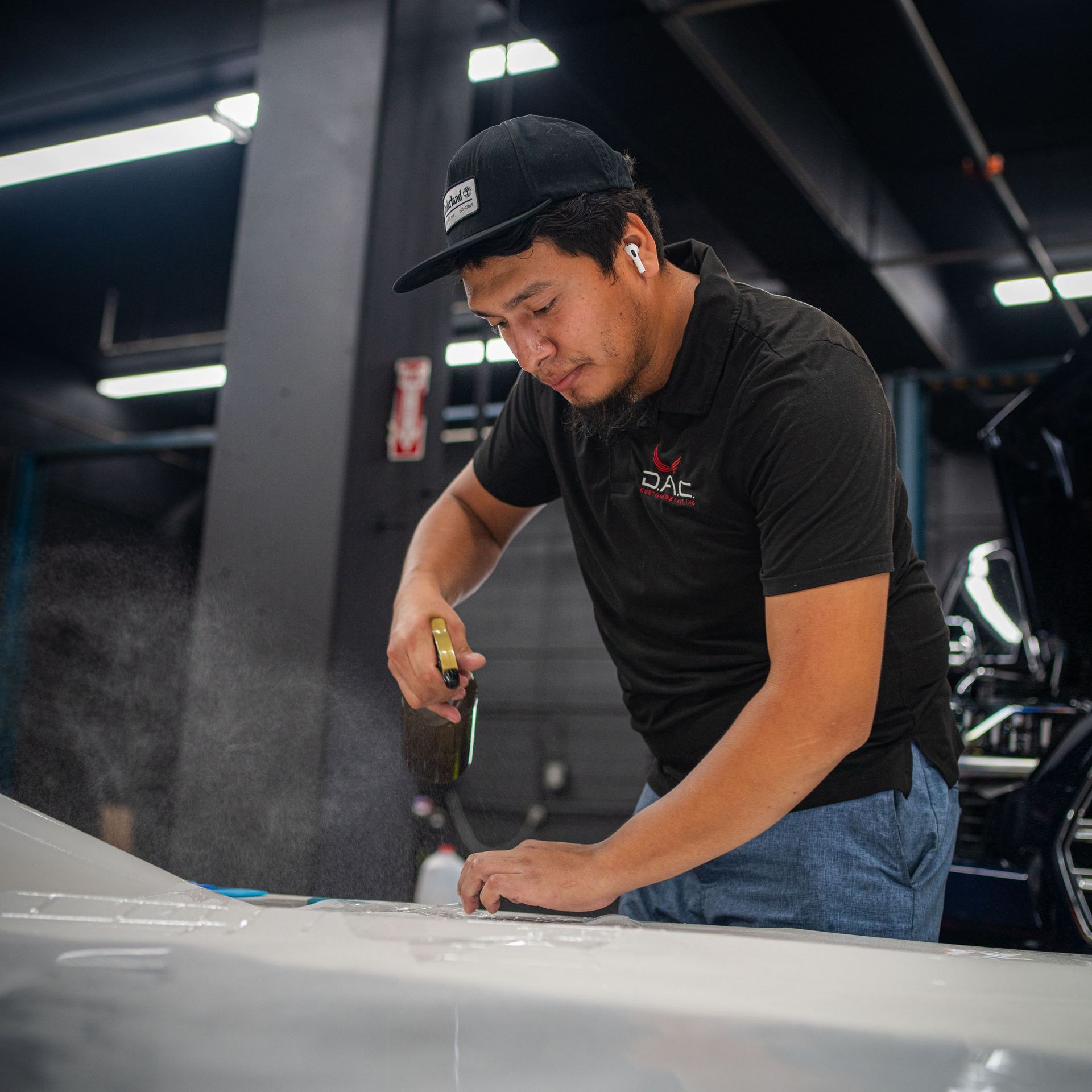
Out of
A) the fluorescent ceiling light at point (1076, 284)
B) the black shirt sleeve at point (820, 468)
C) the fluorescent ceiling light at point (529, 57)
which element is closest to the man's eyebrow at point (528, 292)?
the black shirt sleeve at point (820, 468)

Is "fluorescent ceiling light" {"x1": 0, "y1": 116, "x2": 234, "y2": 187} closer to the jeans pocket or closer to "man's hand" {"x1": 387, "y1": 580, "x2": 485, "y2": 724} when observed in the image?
"man's hand" {"x1": 387, "y1": 580, "x2": 485, "y2": 724}

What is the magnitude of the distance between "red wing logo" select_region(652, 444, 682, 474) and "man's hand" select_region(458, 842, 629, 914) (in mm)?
406

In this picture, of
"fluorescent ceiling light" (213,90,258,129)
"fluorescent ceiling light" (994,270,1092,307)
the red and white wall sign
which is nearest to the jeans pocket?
the red and white wall sign

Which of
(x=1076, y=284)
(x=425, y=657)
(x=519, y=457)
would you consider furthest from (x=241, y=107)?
(x=1076, y=284)

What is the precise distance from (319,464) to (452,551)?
1.55 meters

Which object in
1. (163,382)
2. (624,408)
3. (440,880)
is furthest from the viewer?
(163,382)

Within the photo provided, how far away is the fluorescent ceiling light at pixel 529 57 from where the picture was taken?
4.14 metres

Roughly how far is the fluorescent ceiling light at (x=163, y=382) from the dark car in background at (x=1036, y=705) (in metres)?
6.48

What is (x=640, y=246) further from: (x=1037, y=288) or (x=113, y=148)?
(x=1037, y=288)

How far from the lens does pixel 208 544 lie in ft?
9.82

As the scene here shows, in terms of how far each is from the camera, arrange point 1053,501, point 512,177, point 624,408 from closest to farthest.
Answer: point 512,177 → point 624,408 → point 1053,501

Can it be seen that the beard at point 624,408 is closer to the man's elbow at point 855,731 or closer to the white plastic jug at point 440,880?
the man's elbow at point 855,731

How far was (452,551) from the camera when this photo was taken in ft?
4.74

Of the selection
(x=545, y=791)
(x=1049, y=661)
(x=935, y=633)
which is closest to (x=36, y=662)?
(x=545, y=791)
